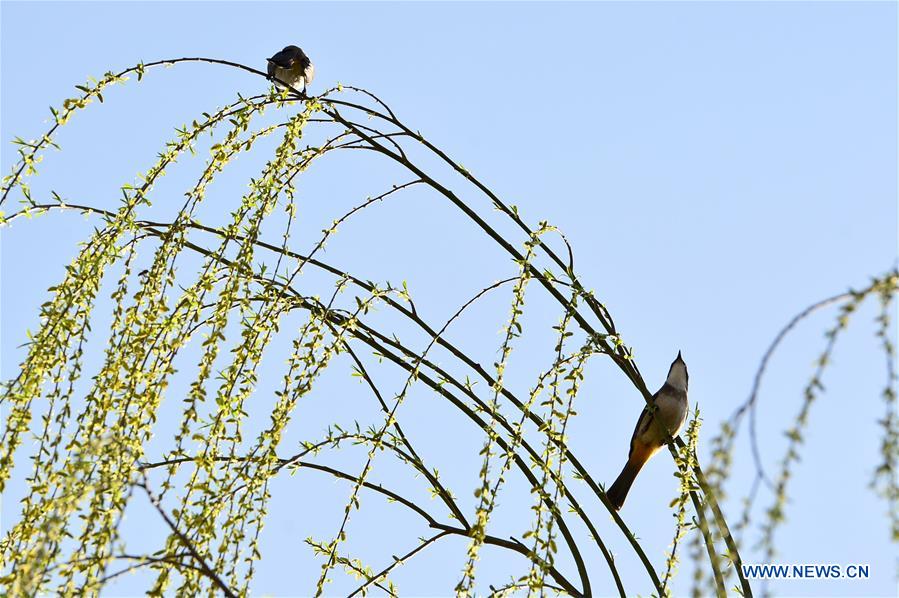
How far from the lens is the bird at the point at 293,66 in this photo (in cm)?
730

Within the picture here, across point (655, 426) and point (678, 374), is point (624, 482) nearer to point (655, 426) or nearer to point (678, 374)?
point (655, 426)

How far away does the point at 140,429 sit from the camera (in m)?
2.42

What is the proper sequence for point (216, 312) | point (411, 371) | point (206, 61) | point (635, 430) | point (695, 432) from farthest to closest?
1. point (635, 430)
2. point (695, 432)
3. point (206, 61)
4. point (411, 371)
5. point (216, 312)

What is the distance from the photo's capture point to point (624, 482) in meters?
5.05

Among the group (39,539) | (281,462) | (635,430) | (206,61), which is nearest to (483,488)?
(281,462)

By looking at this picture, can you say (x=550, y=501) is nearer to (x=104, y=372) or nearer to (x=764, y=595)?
(x=764, y=595)

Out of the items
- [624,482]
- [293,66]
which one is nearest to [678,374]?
[624,482]

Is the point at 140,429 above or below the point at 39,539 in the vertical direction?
above

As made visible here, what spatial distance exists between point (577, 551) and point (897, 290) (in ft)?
4.99

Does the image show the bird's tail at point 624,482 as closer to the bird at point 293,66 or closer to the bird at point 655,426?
the bird at point 655,426

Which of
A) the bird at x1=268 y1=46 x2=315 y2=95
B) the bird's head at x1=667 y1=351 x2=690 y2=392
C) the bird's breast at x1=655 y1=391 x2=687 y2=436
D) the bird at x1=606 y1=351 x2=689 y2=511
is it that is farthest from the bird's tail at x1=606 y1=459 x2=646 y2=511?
the bird at x1=268 y1=46 x2=315 y2=95

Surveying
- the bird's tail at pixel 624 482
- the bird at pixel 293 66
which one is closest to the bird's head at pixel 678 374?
the bird's tail at pixel 624 482

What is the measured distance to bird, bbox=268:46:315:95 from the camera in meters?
7.30

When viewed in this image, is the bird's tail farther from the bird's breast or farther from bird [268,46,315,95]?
bird [268,46,315,95]
